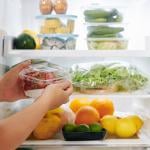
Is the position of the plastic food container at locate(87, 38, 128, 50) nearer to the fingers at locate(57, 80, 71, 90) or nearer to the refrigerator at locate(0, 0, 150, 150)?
the refrigerator at locate(0, 0, 150, 150)

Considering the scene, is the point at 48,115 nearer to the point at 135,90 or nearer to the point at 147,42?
the point at 135,90

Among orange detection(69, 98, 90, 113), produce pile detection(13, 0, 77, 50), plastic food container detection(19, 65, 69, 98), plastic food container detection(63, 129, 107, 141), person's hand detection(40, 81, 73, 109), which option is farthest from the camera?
orange detection(69, 98, 90, 113)

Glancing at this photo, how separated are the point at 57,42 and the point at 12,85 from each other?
0.33 m

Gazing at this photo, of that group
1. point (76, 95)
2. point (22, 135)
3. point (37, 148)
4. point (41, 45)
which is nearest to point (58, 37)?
point (41, 45)

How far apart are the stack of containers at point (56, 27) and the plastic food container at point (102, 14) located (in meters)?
0.08

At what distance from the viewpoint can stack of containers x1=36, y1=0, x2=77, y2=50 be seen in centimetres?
140

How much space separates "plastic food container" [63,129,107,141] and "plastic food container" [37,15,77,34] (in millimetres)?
437

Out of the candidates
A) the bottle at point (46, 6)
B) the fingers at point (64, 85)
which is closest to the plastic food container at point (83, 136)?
the fingers at point (64, 85)

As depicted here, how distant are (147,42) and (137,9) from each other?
1.12 ft

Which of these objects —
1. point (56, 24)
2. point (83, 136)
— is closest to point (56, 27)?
point (56, 24)

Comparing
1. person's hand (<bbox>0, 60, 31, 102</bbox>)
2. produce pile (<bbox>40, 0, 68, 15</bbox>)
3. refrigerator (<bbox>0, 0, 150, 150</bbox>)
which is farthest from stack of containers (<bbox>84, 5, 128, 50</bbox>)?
person's hand (<bbox>0, 60, 31, 102</bbox>)

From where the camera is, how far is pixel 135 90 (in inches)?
54.7

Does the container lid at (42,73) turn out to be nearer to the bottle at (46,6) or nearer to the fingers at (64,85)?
the fingers at (64,85)

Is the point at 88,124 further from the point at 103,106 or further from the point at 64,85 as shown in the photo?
the point at 64,85
